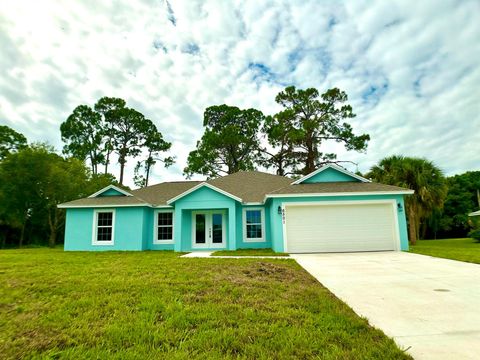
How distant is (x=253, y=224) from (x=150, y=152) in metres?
20.6

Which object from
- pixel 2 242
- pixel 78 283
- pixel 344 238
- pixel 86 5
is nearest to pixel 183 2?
pixel 86 5

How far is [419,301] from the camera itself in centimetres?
456

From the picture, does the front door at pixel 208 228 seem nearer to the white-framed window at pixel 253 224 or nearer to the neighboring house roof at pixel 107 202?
the white-framed window at pixel 253 224

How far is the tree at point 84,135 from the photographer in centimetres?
2894

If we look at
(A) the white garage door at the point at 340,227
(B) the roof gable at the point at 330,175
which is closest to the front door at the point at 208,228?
(A) the white garage door at the point at 340,227

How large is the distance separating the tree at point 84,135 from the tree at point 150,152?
4255 millimetres

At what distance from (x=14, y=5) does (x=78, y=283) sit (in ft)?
32.5

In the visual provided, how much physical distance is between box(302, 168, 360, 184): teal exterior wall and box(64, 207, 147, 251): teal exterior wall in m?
9.75

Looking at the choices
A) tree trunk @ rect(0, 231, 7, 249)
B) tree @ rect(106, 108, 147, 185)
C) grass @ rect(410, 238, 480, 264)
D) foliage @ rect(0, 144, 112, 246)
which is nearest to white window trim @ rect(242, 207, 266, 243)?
grass @ rect(410, 238, 480, 264)

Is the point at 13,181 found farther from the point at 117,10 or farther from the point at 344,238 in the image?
the point at 344,238

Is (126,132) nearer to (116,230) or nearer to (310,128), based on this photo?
(116,230)

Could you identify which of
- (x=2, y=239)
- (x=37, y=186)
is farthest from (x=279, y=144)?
(x=2, y=239)

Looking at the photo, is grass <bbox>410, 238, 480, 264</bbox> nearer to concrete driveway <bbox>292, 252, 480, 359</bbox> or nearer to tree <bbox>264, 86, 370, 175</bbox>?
concrete driveway <bbox>292, 252, 480, 359</bbox>

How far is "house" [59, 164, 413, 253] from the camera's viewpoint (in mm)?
12516
